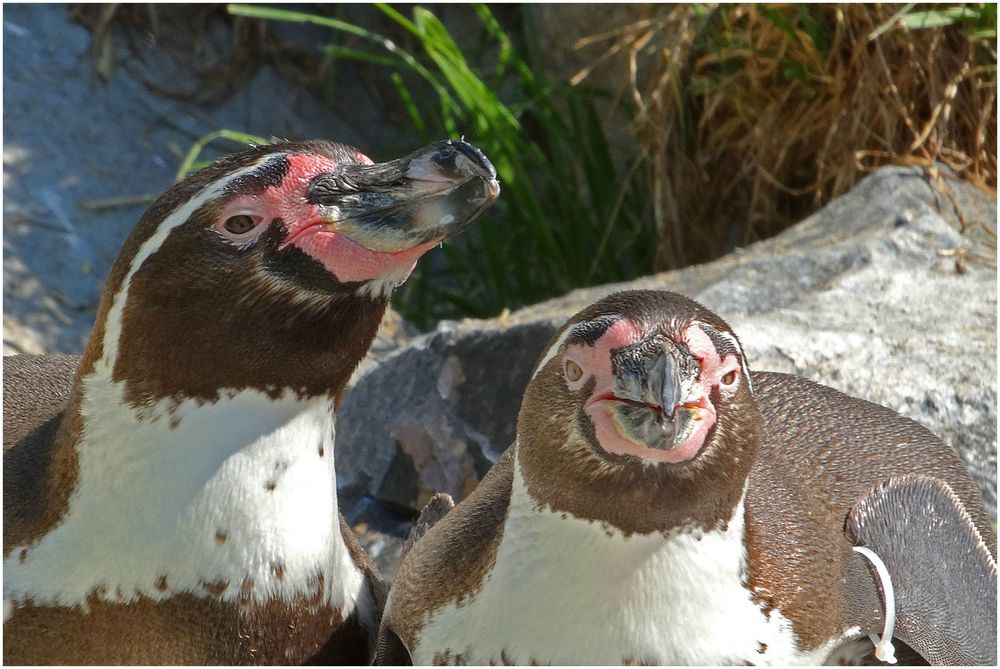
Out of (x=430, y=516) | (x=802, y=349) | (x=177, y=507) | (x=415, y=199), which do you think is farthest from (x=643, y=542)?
(x=802, y=349)

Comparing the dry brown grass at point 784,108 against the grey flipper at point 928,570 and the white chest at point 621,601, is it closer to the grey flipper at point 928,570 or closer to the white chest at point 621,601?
the grey flipper at point 928,570

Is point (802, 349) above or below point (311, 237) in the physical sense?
below

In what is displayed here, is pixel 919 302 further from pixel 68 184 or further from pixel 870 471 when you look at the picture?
pixel 68 184

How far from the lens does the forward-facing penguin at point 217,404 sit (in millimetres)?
2264

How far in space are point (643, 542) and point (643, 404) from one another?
0.86 ft

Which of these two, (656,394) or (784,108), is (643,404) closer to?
(656,394)

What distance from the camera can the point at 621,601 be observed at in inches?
85.6

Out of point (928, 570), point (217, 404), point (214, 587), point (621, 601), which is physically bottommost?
point (928, 570)

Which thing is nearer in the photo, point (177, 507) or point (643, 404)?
point (643, 404)

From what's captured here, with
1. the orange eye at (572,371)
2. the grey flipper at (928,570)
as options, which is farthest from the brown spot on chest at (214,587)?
the grey flipper at (928,570)

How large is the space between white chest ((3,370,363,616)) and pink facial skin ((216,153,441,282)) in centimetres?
26

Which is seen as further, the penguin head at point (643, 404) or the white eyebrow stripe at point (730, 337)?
the white eyebrow stripe at point (730, 337)

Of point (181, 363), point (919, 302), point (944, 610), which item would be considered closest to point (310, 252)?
point (181, 363)

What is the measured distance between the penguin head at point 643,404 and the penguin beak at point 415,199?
0.26 m
